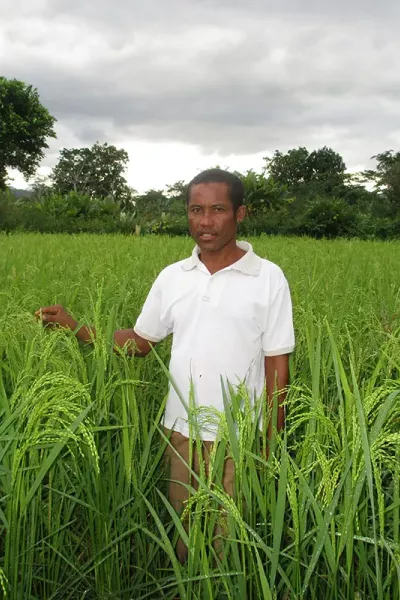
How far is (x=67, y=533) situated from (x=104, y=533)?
274 mm

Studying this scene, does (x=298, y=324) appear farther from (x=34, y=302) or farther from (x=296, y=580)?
(x=296, y=580)

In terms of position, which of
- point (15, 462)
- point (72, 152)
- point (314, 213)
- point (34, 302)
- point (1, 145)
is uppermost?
point (72, 152)

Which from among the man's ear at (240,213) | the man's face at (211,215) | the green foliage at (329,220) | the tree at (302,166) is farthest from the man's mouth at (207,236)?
the tree at (302,166)

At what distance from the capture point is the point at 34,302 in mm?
2430

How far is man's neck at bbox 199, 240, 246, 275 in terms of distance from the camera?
1.66 m

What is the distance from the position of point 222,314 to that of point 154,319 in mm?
264

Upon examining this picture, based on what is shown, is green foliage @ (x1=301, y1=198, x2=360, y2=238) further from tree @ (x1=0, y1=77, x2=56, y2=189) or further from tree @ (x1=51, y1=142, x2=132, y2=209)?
tree @ (x1=51, y1=142, x2=132, y2=209)

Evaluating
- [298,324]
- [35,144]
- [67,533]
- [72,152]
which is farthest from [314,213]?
[72,152]

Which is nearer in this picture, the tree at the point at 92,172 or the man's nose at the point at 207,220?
the man's nose at the point at 207,220

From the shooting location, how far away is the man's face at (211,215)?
5.26 ft

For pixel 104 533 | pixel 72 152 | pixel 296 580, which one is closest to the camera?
pixel 296 580

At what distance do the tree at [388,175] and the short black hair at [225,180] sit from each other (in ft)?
94.5

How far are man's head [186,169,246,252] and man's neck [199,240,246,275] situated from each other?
0.07ft

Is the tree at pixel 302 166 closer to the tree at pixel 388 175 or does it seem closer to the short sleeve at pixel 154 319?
the tree at pixel 388 175
